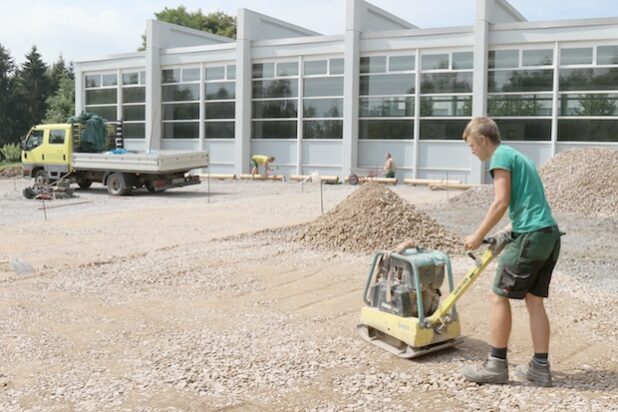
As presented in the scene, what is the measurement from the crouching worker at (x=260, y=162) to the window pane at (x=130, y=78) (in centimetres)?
949

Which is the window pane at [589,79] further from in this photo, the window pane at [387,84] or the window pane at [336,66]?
the window pane at [336,66]

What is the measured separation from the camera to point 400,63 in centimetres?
3055

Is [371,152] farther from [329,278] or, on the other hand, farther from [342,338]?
[342,338]

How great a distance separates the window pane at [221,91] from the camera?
115 feet

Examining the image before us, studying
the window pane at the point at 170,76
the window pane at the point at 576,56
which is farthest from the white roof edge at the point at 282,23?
the window pane at the point at 576,56

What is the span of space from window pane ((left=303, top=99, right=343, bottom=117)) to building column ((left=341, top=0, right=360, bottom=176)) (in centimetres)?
74

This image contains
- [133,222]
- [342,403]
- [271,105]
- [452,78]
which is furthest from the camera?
[271,105]

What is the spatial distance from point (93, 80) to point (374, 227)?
1286 inches

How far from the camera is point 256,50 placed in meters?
34.2

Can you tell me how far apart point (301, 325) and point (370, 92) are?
999 inches

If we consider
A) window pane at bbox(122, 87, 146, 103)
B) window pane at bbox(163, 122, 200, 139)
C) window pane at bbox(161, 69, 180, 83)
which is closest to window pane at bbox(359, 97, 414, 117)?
window pane at bbox(163, 122, 200, 139)

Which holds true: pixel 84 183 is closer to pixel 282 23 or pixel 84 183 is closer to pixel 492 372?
pixel 282 23

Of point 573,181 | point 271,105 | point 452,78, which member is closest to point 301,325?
point 573,181

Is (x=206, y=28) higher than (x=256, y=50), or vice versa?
(x=206, y=28)
